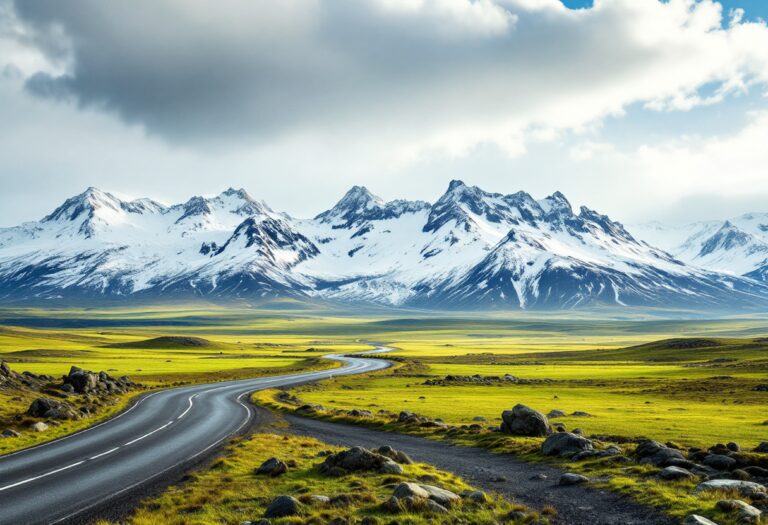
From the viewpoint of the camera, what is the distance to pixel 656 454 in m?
26.3

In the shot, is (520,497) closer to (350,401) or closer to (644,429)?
(644,429)

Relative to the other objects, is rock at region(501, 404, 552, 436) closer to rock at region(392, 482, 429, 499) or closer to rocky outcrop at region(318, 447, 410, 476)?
rocky outcrop at region(318, 447, 410, 476)

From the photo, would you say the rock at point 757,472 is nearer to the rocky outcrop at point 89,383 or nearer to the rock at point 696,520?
the rock at point 696,520

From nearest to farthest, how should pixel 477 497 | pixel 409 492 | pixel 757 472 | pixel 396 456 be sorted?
pixel 409 492 < pixel 477 497 < pixel 757 472 < pixel 396 456

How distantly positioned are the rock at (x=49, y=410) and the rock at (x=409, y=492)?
115ft

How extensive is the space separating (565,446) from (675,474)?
7.28 m

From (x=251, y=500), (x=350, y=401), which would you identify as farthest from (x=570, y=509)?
(x=350, y=401)

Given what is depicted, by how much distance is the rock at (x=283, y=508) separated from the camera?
1889 cm

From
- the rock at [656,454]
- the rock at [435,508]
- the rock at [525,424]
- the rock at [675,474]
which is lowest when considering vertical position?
the rock at [525,424]

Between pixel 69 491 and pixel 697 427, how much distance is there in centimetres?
3995

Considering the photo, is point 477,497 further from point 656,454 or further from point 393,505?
point 656,454

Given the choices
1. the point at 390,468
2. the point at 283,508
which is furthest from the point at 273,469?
the point at 283,508

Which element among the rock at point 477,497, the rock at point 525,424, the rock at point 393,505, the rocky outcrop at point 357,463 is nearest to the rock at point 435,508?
the rock at point 393,505

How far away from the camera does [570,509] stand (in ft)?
65.3
